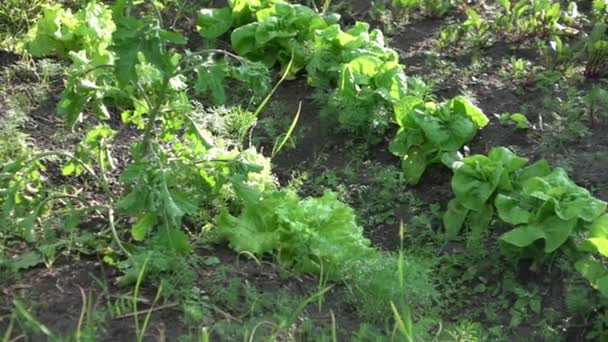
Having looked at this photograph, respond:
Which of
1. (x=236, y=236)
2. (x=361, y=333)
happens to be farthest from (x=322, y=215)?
(x=361, y=333)

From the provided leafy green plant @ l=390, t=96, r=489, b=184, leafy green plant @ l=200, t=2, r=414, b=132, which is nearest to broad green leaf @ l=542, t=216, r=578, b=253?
leafy green plant @ l=390, t=96, r=489, b=184

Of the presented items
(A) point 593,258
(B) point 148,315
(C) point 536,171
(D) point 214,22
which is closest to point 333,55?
(D) point 214,22

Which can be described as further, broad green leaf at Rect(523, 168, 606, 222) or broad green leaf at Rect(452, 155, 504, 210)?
broad green leaf at Rect(452, 155, 504, 210)

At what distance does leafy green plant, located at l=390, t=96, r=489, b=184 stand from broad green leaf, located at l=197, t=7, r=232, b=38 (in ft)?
4.70

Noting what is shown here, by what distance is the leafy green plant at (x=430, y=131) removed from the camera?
4.90 metres

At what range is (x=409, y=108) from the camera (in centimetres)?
503

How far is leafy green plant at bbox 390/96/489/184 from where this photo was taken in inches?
193

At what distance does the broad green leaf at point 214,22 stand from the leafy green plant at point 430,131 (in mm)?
1434

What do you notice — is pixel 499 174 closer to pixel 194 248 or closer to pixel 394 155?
pixel 394 155

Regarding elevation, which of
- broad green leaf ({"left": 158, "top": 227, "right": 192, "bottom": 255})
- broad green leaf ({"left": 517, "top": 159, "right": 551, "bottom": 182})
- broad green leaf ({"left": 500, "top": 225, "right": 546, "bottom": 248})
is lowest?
broad green leaf ({"left": 500, "top": 225, "right": 546, "bottom": 248})

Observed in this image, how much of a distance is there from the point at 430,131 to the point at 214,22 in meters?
1.75

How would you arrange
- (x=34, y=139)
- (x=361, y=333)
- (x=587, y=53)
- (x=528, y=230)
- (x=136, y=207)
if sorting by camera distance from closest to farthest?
1. (x=361, y=333)
2. (x=136, y=207)
3. (x=528, y=230)
4. (x=34, y=139)
5. (x=587, y=53)

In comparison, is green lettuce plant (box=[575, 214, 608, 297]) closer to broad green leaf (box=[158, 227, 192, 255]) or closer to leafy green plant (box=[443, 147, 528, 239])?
leafy green plant (box=[443, 147, 528, 239])

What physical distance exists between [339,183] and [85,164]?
1.33 m
